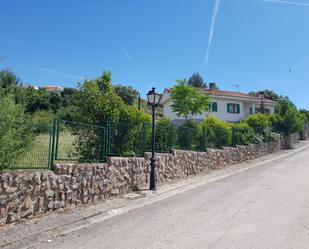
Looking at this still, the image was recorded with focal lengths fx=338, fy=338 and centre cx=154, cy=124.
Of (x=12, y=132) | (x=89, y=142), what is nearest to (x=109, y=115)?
(x=89, y=142)

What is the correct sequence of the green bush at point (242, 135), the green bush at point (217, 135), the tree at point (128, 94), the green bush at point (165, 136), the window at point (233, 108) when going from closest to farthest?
the green bush at point (165, 136)
the green bush at point (217, 135)
the green bush at point (242, 135)
the window at point (233, 108)
the tree at point (128, 94)

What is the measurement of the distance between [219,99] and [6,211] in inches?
1798

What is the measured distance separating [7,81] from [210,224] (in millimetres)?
6198

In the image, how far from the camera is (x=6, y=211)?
737 centimetres

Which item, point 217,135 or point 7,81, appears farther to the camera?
point 217,135

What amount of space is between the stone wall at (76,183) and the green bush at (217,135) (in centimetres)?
450

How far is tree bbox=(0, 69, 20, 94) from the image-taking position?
840cm

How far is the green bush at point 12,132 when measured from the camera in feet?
24.9

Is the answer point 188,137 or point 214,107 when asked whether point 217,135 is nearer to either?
point 188,137

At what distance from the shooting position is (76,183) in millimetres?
9516

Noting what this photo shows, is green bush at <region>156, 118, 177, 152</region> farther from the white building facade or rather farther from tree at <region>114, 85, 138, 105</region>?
tree at <region>114, 85, 138, 105</region>

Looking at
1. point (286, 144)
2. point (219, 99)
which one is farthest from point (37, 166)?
point (219, 99)

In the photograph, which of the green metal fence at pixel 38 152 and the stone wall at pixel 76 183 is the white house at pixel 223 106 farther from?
the green metal fence at pixel 38 152

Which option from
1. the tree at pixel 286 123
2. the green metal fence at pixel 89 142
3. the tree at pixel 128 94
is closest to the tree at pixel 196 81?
the tree at pixel 128 94
